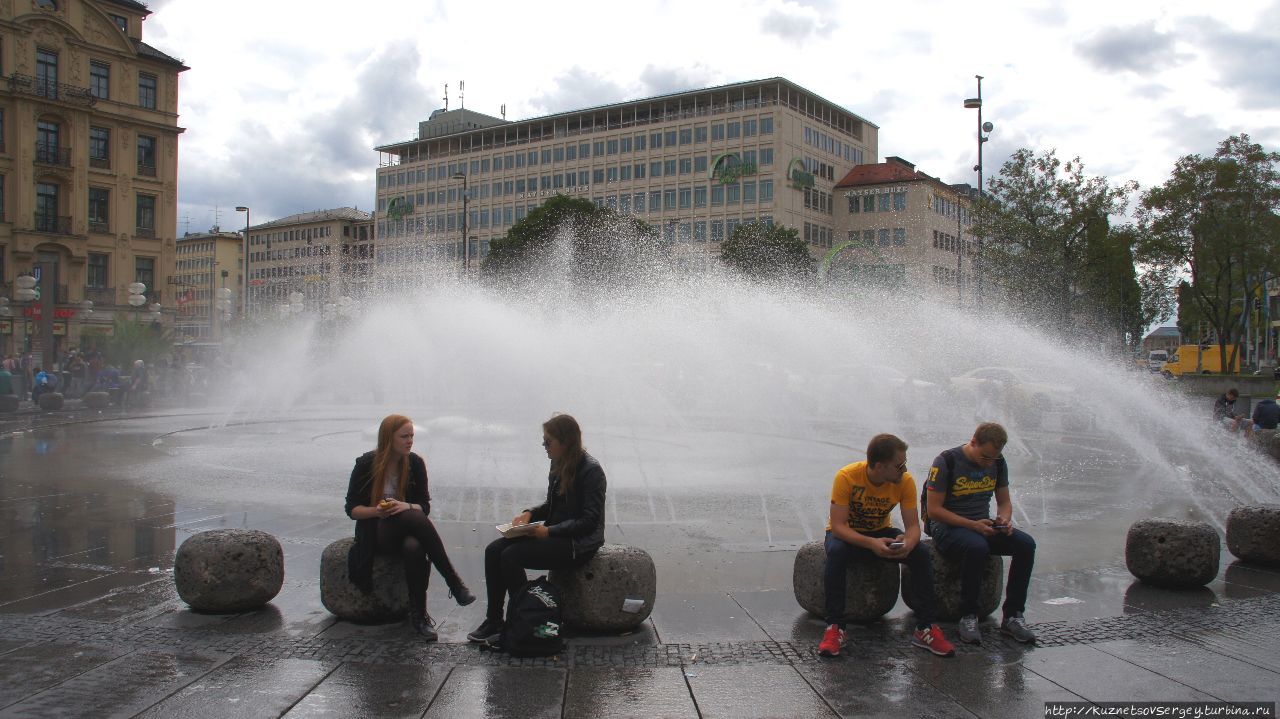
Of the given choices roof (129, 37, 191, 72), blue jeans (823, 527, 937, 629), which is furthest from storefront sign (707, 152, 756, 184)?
blue jeans (823, 527, 937, 629)

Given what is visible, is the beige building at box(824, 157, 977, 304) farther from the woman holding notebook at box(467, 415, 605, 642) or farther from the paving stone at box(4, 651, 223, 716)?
the paving stone at box(4, 651, 223, 716)

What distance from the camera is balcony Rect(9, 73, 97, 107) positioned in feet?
176

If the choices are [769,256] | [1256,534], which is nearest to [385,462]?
[1256,534]

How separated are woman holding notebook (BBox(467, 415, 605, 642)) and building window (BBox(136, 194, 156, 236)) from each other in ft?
208

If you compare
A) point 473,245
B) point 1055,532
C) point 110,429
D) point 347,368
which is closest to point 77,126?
point 347,368

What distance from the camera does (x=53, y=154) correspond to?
2207 inches

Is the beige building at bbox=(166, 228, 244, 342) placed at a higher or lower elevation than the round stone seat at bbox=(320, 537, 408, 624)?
higher

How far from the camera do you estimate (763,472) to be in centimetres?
1443

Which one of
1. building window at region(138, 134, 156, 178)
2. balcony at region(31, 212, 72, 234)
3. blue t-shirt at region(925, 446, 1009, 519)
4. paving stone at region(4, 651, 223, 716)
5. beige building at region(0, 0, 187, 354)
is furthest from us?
building window at region(138, 134, 156, 178)

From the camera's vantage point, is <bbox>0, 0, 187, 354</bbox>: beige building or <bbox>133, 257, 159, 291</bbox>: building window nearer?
<bbox>0, 0, 187, 354</bbox>: beige building

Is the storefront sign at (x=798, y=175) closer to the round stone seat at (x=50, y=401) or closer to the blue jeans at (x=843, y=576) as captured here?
the round stone seat at (x=50, y=401)

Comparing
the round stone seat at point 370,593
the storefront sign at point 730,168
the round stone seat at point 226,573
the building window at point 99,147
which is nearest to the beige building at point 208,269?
the building window at point 99,147

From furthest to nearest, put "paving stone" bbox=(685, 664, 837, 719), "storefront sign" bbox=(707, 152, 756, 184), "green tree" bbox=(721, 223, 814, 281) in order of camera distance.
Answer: "storefront sign" bbox=(707, 152, 756, 184) < "green tree" bbox=(721, 223, 814, 281) < "paving stone" bbox=(685, 664, 837, 719)

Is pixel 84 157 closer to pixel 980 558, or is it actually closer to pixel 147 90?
pixel 147 90
